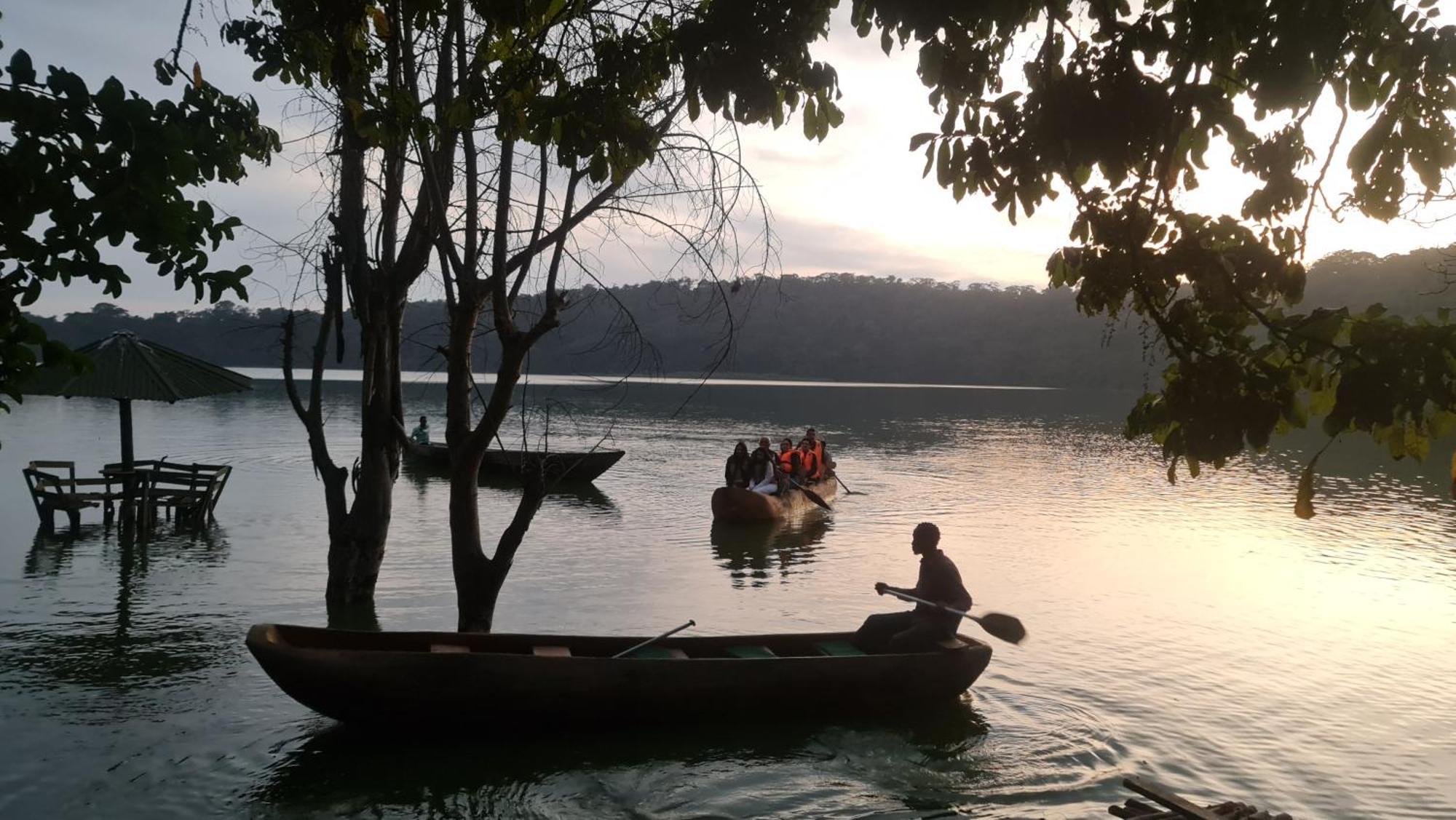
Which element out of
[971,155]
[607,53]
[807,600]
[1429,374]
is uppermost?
[607,53]

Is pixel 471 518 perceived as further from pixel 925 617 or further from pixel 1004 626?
pixel 1004 626

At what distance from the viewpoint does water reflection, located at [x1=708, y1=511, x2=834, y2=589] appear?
16.5 metres

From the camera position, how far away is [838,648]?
9.52 metres

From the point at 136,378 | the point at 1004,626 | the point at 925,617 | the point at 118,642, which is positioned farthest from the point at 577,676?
the point at 136,378

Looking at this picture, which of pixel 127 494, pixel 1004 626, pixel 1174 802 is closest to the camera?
pixel 1174 802

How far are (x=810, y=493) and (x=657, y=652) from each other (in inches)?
565

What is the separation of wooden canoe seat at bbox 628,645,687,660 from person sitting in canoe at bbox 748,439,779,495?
1306 centimetres

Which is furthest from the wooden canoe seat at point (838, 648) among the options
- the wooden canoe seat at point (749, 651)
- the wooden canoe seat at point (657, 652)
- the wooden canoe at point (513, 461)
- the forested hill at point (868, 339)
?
the forested hill at point (868, 339)

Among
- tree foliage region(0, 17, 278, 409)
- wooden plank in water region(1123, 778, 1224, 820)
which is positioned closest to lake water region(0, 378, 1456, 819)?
wooden plank in water region(1123, 778, 1224, 820)

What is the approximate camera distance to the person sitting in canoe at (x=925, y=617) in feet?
31.2

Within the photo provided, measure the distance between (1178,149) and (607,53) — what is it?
3.23m

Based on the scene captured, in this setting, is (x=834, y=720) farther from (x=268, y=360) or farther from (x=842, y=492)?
(x=268, y=360)

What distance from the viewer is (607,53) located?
6270mm

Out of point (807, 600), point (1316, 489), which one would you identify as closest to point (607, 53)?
point (807, 600)
